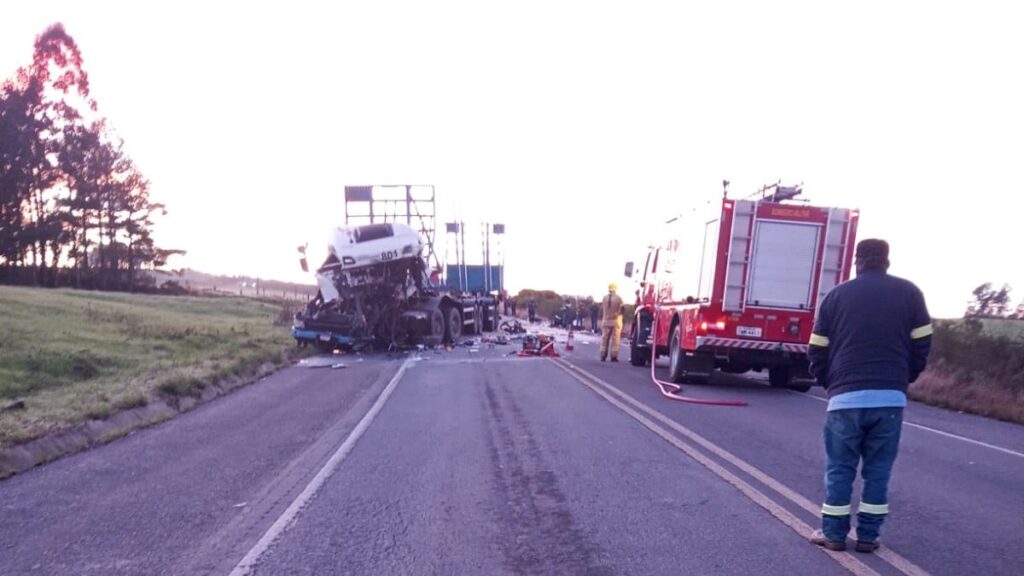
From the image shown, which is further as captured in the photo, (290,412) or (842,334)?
(290,412)

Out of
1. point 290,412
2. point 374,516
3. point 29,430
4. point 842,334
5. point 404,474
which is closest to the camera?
point 842,334

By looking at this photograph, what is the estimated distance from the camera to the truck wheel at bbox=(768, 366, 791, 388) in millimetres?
18125

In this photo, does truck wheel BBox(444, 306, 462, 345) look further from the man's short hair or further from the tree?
the man's short hair

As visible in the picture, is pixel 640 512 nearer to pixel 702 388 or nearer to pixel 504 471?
pixel 504 471

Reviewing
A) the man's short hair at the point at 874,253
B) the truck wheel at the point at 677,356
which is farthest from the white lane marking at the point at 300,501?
the truck wheel at the point at 677,356

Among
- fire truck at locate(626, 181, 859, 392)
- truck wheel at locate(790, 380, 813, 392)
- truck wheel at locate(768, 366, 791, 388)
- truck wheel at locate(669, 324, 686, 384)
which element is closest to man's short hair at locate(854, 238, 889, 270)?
fire truck at locate(626, 181, 859, 392)

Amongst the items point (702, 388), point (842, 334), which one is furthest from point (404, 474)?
point (702, 388)

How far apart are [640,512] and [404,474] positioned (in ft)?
7.98

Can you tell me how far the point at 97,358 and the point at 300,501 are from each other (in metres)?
11.9

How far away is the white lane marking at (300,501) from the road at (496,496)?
0.08 ft

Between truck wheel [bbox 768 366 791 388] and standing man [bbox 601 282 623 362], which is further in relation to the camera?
standing man [bbox 601 282 623 362]

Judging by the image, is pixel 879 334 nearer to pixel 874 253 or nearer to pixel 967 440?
pixel 874 253

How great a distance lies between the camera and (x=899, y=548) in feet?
20.1

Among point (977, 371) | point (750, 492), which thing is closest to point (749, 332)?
point (977, 371)
